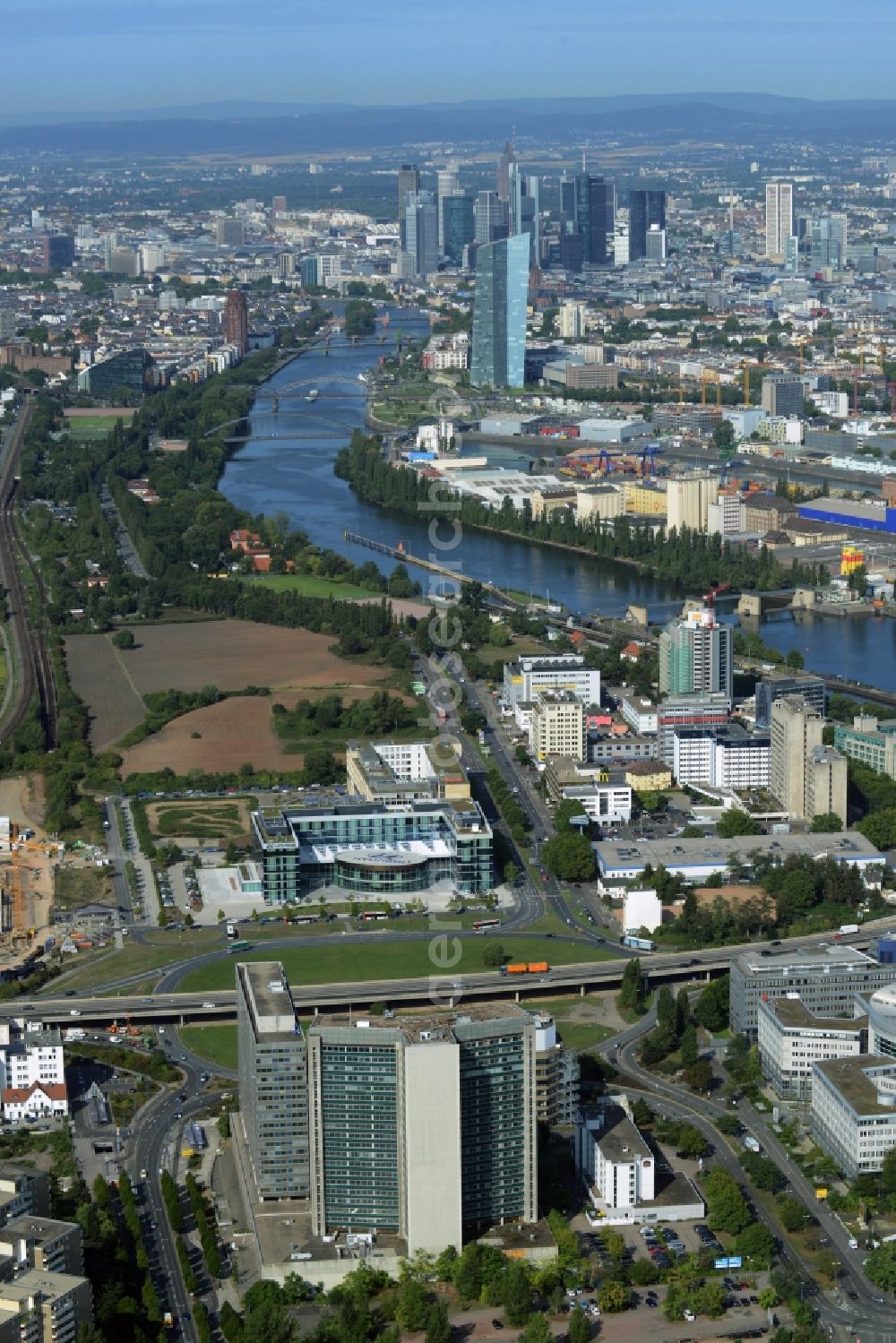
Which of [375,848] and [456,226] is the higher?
[375,848]

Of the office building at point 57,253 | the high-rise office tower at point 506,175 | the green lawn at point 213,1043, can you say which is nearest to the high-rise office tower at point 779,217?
the high-rise office tower at point 506,175

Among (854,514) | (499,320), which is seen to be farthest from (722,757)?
(499,320)

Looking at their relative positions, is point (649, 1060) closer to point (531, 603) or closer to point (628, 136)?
point (531, 603)

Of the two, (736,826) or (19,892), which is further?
(736,826)

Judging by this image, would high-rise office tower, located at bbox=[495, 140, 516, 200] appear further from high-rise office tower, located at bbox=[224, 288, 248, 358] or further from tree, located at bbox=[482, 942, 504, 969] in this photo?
tree, located at bbox=[482, 942, 504, 969]

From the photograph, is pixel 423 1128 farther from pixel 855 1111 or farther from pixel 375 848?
pixel 375 848

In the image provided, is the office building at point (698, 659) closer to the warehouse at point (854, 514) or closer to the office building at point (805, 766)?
the office building at point (805, 766)
